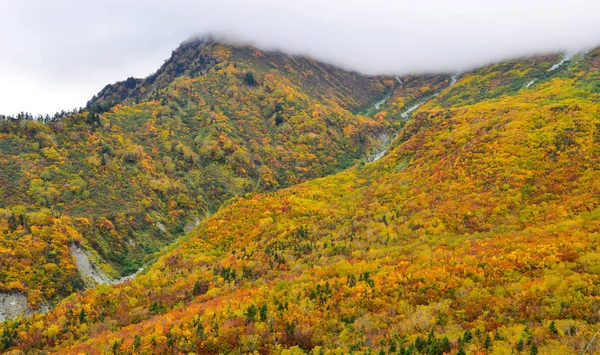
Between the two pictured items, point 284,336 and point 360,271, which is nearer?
point 284,336

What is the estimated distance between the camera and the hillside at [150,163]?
166ft

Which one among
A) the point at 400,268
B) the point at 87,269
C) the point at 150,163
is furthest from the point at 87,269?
the point at 400,268

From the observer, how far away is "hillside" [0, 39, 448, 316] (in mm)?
50625

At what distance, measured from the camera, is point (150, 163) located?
86875 millimetres

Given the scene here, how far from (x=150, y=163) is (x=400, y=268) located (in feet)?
249

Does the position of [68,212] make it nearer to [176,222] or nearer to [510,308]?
[176,222]

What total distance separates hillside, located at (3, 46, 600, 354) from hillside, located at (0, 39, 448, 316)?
61.4 feet

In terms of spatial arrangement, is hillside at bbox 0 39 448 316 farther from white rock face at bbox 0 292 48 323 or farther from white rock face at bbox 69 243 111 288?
white rock face at bbox 0 292 48 323

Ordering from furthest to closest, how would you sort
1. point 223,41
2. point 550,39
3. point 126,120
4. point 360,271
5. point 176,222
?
Result: point 223,41 < point 550,39 < point 126,120 < point 176,222 < point 360,271

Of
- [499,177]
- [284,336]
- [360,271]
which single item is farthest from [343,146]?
[284,336]

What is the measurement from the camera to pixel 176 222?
75.7m

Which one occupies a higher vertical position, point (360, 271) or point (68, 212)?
point (68, 212)

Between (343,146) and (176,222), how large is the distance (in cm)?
6457

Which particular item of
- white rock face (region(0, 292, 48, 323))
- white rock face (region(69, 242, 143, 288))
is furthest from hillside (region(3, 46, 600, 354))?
white rock face (region(69, 242, 143, 288))
